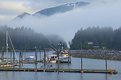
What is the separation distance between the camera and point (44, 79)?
8669 centimetres

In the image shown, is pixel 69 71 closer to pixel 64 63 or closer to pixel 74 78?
pixel 74 78

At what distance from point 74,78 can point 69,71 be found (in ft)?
45.0

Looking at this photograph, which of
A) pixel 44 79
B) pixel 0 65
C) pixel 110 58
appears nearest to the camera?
pixel 44 79

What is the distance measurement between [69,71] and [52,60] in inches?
2010

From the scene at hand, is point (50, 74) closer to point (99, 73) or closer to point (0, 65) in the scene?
point (99, 73)

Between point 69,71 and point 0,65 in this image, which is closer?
point 69,71

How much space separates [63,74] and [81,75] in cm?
500

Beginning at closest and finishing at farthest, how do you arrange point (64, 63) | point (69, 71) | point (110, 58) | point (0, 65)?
point (69, 71), point (0, 65), point (64, 63), point (110, 58)

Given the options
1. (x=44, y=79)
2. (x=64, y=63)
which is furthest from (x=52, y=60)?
(x=44, y=79)

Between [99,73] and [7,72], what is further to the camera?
[7,72]

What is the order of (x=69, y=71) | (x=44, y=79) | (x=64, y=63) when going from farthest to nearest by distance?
(x=64, y=63) < (x=69, y=71) < (x=44, y=79)

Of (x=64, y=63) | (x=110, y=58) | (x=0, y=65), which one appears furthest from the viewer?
(x=110, y=58)

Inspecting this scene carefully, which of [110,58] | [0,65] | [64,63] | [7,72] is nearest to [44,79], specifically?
[7,72]

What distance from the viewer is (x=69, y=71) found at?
10144 cm
